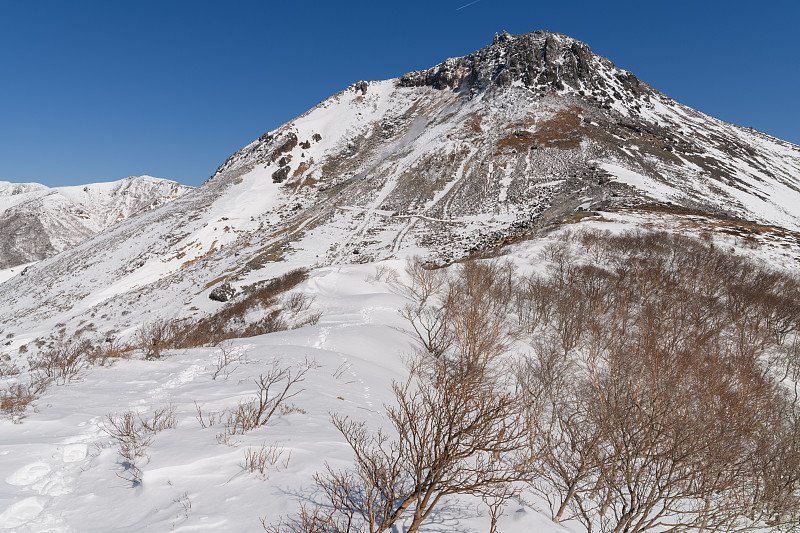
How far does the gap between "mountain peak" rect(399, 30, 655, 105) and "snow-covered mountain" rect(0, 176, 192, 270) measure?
4100 inches

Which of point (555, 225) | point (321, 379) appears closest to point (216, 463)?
point (321, 379)

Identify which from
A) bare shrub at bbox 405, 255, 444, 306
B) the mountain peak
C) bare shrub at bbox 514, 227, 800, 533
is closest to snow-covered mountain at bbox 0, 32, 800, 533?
the mountain peak

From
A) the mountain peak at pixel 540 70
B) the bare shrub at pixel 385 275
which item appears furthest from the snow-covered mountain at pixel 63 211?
the mountain peak at pixel 540 70

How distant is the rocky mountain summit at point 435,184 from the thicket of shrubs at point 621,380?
1533cm

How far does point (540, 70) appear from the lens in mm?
87062

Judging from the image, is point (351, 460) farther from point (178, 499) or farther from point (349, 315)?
point (349, 315)

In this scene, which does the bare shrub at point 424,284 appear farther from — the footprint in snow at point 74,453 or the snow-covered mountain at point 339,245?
the footprint in snow at point 74,453

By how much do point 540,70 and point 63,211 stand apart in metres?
175

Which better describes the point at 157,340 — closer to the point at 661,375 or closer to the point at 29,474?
the point at 29,474

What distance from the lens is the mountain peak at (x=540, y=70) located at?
85.6 metres

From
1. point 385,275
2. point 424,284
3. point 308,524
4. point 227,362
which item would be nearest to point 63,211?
point 385,275

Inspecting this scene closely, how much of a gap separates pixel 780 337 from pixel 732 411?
12.9m

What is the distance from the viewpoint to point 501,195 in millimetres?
55312

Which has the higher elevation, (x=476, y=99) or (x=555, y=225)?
(x=476, y=99)
